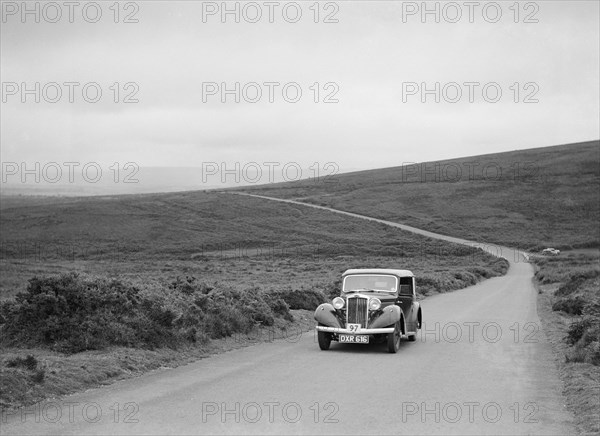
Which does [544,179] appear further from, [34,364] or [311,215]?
[34,364]

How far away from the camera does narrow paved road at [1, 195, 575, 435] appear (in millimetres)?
9852

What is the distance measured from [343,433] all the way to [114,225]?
105252 millimetres

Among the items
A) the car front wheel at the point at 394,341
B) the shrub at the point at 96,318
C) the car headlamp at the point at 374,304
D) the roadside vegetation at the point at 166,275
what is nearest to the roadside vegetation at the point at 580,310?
the car front wheel at the point at 394,341

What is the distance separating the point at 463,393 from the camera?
1248 cm

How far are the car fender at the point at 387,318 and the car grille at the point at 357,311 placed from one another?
0.31m

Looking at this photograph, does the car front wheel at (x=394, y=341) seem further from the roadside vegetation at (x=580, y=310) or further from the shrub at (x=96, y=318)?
the shrub at (x=96, y=318)

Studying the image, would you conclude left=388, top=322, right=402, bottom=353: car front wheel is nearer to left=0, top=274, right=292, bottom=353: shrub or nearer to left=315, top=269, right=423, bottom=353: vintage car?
left=315, top=269, right=423, bottom=353: vintage car

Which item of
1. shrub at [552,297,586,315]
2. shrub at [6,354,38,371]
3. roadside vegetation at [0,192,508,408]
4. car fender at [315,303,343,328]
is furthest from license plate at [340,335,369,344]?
shrub at [552,297,586,315]

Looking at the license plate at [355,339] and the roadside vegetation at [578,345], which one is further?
the license plate at [355,339]

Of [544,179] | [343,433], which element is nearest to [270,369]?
[343,433]

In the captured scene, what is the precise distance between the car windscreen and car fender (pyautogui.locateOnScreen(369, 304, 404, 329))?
184 centimetres

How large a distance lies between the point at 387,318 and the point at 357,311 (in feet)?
2.67

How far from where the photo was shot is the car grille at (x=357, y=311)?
59.4ft

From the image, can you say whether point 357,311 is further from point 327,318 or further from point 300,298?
point 300,298
